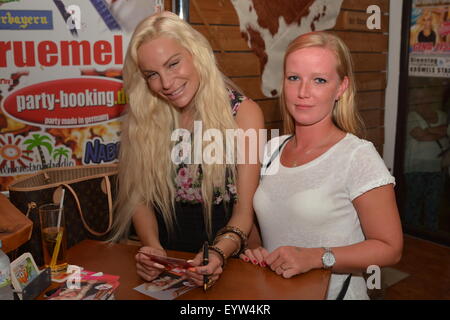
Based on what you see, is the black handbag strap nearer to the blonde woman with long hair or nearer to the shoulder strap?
the blonde woman with long hair

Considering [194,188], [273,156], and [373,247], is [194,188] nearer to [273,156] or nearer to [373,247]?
[273,156]

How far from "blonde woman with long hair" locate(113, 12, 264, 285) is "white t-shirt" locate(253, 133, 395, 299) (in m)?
0.21

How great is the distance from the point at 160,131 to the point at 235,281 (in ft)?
2.75

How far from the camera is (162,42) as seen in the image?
1795 mm

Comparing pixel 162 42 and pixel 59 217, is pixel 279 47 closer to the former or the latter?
pixel 162 42

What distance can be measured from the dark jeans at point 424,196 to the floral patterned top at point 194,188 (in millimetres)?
3001

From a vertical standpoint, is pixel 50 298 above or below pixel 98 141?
below

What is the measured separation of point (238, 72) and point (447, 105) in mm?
2083

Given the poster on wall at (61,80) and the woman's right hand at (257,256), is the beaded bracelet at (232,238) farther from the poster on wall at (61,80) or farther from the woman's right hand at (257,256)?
the poster on wall at (61,80)

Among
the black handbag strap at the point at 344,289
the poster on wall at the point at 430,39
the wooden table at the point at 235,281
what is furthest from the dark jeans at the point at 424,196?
the wooden table at the point at 235,281

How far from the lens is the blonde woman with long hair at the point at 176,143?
6.02ft

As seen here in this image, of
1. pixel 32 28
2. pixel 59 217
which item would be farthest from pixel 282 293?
pixel 32 28

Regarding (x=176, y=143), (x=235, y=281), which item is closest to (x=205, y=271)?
(x=235, y=281)
